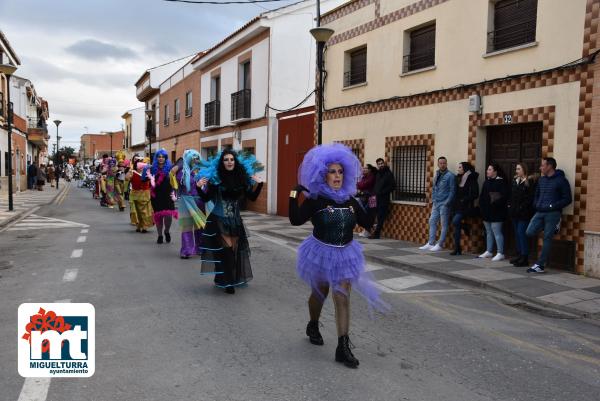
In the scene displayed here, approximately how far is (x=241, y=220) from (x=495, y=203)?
4790 mm

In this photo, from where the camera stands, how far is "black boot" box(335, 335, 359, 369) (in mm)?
4195

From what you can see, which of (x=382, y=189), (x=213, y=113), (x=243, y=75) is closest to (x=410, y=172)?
(x=382, y=189)

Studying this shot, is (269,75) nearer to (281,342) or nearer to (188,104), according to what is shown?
(188,104)

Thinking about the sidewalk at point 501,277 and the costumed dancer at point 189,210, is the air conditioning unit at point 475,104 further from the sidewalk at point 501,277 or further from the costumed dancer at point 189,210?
the costumed dancer at point 189,210

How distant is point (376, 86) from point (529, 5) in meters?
4.32

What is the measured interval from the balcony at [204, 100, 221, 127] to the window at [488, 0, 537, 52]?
15.4m

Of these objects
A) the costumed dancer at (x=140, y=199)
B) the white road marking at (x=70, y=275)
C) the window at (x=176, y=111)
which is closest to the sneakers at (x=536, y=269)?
the white road marking at (x=70, y=275)

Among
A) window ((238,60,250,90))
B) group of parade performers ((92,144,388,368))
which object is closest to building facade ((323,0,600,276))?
group of parade performers ((92,144,388,368))

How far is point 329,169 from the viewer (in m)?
4.39

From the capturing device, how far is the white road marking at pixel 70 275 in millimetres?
7184

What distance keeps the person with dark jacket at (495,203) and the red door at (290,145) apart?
7.82 meters

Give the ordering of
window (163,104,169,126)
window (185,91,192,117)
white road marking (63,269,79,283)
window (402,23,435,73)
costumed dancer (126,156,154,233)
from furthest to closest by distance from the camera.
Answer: window (163,104,169,126) < window (185,91,192,117) < costumed dancer (126,156,154,233) < window (402,23,435,73) < white road marking (63,269,79,283)

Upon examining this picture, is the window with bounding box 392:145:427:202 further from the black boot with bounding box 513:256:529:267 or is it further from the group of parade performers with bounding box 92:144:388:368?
the group of parade performers with bounding box 92:144:388:368

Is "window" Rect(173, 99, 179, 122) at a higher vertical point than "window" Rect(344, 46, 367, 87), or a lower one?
higher
